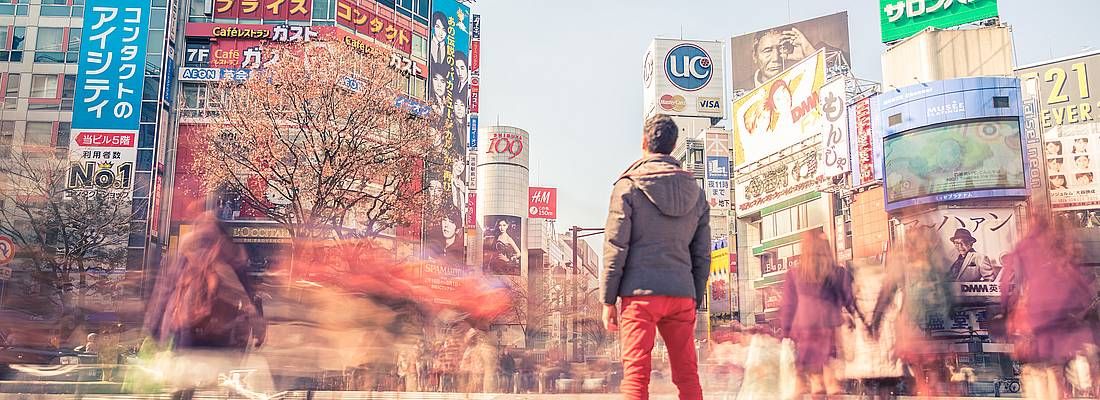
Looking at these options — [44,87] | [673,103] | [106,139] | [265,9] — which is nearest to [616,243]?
[106,139]

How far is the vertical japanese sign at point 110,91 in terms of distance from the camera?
34.9 meters

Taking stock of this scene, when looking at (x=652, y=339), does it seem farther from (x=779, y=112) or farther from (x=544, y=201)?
(x=544, y=201)

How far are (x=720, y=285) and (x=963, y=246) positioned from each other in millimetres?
22547

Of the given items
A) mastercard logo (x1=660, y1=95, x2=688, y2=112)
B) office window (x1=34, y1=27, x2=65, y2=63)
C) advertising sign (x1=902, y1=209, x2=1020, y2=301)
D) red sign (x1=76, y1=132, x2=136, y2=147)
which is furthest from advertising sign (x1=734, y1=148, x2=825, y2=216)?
office window (x1=34, y1=27, x2=65, y2=63)

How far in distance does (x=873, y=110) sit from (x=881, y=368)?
34.3 m

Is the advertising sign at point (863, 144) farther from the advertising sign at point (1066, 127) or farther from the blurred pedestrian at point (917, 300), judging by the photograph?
the blurred pedestrian at point (917, 300)

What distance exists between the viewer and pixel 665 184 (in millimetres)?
3875

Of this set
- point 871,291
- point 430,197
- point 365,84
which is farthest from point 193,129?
point 871,291

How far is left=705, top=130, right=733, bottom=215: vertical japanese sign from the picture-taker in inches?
2248

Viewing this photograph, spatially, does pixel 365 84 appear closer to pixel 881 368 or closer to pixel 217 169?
pixel 217 169

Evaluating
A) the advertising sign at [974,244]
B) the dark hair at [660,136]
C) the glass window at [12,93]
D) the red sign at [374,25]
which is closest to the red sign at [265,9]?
the red sign at [374,25]

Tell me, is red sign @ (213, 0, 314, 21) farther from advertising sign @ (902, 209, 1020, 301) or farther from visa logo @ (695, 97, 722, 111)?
visa logo @ (695, 97, 722, 111)

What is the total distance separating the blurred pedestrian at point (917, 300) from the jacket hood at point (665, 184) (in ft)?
9.74

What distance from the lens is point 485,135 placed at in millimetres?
109688
